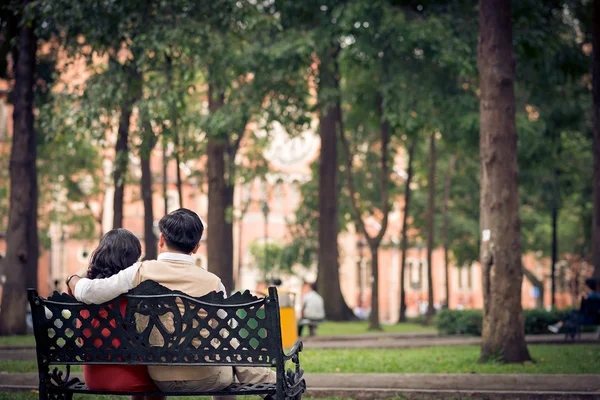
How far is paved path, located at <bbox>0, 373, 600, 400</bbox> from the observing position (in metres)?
9.19

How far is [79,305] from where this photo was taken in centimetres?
569

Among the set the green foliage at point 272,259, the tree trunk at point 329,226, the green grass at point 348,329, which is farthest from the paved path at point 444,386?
the green foliage at point 272,259

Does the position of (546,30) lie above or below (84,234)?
above

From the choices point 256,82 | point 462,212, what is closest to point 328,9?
point 256,82

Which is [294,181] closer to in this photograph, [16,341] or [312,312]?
[312,312]

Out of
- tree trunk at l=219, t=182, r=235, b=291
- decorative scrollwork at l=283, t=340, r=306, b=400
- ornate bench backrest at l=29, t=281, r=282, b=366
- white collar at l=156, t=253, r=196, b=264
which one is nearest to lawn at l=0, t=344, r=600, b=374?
decorative scrollwork at l=283, t=340, r=306, b=400

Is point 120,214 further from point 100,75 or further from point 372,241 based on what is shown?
point 372,241

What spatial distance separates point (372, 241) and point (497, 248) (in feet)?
55.0

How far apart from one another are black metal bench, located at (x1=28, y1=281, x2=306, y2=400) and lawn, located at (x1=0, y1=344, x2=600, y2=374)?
20.0 ft

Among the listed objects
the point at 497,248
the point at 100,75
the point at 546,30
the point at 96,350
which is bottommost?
the point at 96,350

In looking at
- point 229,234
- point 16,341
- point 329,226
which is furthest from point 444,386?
point 229,234

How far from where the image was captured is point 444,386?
9523 millimetres

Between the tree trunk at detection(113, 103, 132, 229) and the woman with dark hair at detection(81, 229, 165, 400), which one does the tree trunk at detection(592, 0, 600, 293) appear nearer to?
the tree trunk at detection(113, 103, 132, 229)

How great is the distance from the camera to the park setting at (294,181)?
18.7ft
